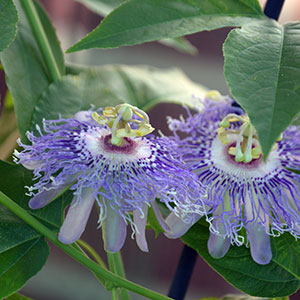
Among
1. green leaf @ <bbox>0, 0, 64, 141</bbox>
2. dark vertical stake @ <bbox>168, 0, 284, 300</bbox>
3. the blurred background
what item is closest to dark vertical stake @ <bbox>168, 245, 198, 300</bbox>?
dark vertical stake @ <bbox>168, 0, 284, 300</bbox>

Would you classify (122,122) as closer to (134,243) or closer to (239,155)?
(239,155)

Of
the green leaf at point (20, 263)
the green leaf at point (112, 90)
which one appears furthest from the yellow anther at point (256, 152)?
the green leaf at point (20, 263)

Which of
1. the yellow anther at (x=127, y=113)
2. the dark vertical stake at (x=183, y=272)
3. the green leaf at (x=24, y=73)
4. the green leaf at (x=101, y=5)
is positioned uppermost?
the yellow anther at (x=127, y=113)

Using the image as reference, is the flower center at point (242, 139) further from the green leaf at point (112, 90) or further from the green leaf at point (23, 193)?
the green leaf at point (23, 193)

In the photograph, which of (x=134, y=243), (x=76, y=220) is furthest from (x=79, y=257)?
(x=134, y=243)

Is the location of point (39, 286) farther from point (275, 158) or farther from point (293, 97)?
point (293, 97)

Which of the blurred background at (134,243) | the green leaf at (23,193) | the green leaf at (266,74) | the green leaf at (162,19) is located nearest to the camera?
the green leaf at (266,74)
